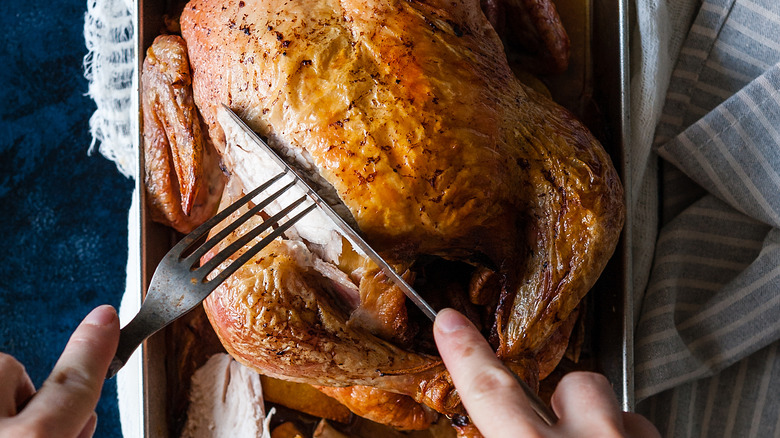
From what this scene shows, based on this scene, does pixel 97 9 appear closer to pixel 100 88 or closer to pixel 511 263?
pixel 100 88

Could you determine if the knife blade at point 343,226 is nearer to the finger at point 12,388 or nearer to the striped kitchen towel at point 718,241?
the finger at point 12,388

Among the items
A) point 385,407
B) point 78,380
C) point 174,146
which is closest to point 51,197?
point 174,146

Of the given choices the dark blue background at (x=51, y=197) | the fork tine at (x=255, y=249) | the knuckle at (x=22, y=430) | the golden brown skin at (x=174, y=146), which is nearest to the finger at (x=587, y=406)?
the fork tine at (x=255, y=249)

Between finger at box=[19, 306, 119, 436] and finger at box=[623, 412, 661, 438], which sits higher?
finger at box=[19, 306, 119, 436]

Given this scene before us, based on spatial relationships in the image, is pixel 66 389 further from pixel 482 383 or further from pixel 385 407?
pixel 385 407

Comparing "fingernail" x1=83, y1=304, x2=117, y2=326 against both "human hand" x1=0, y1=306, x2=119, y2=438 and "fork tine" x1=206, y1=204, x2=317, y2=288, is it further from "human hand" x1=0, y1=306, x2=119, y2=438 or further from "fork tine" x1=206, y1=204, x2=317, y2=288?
"fork tine" x1=206, y1=204, x2=317, y2=288

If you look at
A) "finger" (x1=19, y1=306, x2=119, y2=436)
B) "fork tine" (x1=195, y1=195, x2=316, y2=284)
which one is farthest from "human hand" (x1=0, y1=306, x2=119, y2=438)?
"fork tine" (x1=195, y1=195, x2=316, y2=284)
